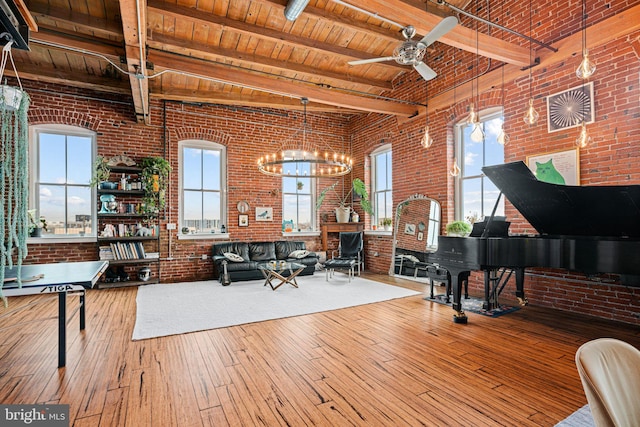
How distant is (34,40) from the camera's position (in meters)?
4.25

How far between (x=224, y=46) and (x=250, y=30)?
0.77 meters

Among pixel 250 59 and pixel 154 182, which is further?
pixel 154 182

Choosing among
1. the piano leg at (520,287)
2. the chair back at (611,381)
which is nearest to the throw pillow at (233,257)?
the piano leg at (520,287)

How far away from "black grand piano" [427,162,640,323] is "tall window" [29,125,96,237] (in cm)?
669

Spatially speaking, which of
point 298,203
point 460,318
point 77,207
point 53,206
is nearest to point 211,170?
point 298,203

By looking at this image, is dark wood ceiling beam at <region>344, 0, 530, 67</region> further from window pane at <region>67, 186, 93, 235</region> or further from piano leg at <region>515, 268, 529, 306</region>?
window pane at <region>67, 186, 93, 235</region>

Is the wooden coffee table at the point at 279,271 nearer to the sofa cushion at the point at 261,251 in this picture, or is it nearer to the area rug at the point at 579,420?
the sofa cushion at the point at 261,251

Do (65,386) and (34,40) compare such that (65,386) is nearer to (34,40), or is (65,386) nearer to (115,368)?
(115,368)

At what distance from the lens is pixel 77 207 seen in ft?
21.2

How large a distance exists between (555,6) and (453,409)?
210 inches

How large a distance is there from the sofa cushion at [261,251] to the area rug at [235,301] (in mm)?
809

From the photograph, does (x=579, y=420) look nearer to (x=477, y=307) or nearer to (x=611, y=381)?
(x=611, y=381)

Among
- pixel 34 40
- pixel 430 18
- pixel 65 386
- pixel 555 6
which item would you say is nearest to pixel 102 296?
pixel 65 386

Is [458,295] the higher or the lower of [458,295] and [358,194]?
the lower
